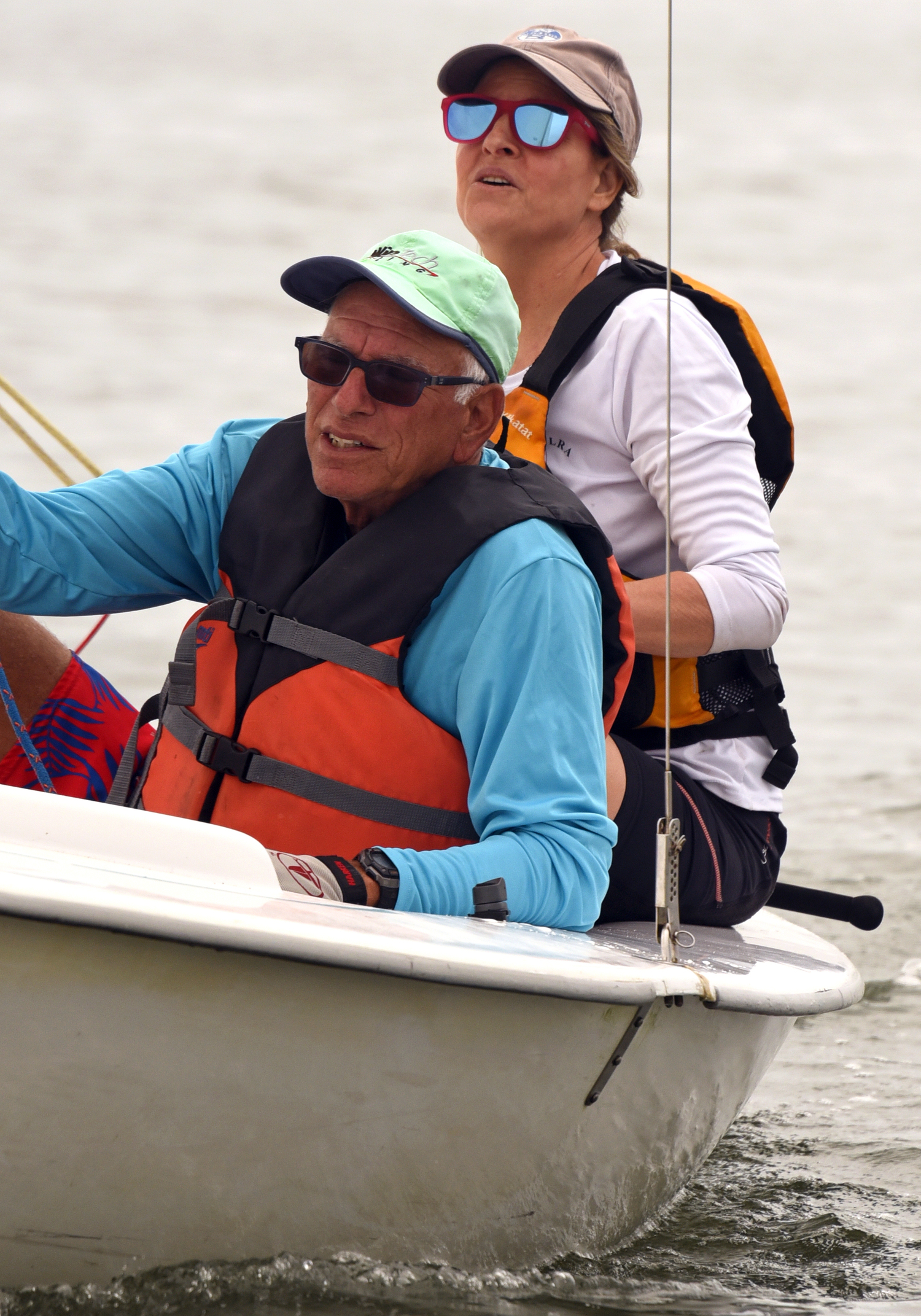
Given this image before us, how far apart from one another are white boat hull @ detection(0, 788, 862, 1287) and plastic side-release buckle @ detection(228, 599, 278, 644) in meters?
0.33

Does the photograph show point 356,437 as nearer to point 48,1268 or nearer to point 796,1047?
point 48,1268

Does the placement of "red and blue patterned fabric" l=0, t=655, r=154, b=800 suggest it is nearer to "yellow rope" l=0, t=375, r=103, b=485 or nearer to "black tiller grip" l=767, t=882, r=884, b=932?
"yellow rope" l=0, t=375, r=103, b=485

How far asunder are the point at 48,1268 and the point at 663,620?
112 centimetres

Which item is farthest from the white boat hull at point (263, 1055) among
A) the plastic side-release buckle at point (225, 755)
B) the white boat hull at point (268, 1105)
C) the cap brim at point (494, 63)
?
the cap brim at point (494, 63)

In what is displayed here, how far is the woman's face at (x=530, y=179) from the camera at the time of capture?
2568mm

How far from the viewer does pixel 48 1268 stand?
171 cm

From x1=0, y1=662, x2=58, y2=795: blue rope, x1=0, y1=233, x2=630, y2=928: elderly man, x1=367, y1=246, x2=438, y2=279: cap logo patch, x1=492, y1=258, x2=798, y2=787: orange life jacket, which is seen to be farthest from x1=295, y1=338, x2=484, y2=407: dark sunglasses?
x1=0, y1=662, x2=58, y2=795: blue rope

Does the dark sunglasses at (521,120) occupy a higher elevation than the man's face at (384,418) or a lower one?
higher

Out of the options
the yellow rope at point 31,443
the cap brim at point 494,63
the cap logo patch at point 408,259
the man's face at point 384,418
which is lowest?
the yellow rope at point 31,443

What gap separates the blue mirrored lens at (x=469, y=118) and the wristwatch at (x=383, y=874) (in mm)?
1273

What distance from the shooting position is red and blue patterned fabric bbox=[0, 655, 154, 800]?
2459 mm

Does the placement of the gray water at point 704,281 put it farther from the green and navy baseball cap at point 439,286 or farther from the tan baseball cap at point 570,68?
the tan baseball cap at point 570,68

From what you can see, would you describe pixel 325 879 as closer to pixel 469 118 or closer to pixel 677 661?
pixel 677 661

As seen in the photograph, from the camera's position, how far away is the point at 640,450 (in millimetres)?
2406
